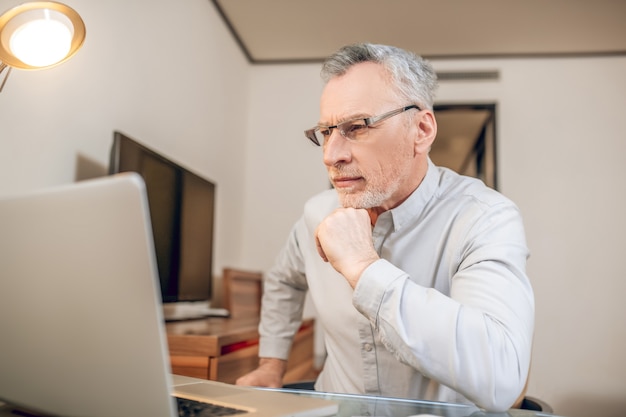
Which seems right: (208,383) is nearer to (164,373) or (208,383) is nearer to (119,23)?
(164,373)

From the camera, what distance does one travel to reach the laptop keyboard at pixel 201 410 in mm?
710

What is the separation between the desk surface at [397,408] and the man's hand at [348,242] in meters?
0.21

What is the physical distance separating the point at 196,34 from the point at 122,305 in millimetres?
2910

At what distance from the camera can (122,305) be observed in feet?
1.77

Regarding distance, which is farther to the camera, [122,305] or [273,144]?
[273,144]

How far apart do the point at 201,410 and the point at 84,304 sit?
10.0 inches

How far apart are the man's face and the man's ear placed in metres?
0.04

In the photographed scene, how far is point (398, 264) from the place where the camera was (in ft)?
4.33

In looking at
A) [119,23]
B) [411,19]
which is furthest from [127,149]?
[411,19]

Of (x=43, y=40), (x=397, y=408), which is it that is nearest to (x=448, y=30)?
(x=43, y=40)

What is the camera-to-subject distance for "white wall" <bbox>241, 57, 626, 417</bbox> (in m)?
3.98

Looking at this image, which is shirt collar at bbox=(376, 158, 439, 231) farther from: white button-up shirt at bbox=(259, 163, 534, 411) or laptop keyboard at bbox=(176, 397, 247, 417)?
laptop keyboard at bbox=(176, 397, 247, 417)

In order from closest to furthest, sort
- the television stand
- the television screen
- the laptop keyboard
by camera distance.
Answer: the laptop keyboard → the television screen → the television stand

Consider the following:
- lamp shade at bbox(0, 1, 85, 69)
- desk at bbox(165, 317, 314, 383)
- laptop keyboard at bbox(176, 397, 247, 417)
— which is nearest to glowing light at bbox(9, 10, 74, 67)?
lamp shade at bbox(0, 1, 85, 69)
